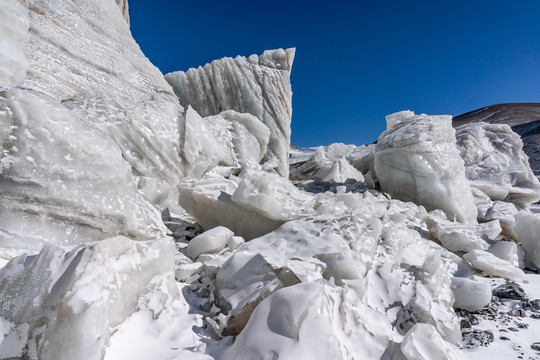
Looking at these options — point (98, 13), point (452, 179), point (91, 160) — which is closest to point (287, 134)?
point (452, 179)

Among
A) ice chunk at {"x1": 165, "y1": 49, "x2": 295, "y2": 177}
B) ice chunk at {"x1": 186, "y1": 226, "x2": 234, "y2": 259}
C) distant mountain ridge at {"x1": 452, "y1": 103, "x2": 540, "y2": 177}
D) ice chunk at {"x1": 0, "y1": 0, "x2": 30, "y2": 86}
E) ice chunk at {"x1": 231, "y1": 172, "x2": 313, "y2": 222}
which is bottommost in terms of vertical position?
ice chunk at {"x1": 186, "y1": 226, "x2": 234, "y2": 259}

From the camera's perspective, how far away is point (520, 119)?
16.8m

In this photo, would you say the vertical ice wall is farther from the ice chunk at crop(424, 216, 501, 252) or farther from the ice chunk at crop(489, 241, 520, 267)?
the ice chunk at crop(489, 241, 520, 267)

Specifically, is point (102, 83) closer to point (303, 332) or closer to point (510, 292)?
point (303, 332)

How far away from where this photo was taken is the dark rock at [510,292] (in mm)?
1576

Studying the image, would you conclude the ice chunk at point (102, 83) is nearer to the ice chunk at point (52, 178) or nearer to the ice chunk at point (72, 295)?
the ice chunk at point (52, 178)

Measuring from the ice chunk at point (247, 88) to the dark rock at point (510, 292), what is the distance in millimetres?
4169

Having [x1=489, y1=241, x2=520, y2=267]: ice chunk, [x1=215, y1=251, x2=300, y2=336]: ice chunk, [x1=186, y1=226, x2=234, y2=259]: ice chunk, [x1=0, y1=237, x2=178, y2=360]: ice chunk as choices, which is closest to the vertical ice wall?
[x1=186, y1=226, x2=234, y2=259]: ice chunk

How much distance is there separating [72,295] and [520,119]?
21.4 meters

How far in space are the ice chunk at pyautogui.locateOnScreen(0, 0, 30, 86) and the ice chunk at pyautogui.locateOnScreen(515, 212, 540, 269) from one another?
3.67 metres

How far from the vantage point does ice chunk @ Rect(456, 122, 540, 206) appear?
442cm

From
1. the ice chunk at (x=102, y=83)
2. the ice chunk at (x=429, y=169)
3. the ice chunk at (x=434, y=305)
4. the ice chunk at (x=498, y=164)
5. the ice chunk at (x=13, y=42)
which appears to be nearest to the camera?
the ice chunk at (x=434, y=305)

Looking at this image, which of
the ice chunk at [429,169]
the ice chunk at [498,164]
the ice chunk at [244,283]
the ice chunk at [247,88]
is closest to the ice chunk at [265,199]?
the ice chunk at [244,283]

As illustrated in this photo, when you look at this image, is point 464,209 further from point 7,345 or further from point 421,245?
point 7,345
